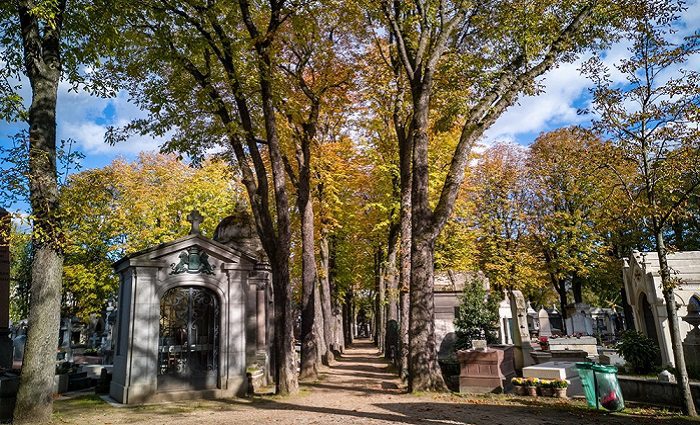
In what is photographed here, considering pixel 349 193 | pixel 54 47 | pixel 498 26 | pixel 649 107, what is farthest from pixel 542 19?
pixel 349 193

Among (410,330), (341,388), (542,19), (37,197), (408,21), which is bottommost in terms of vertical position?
(341,388)

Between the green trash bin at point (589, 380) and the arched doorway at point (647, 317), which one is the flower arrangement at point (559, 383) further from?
the arched doorway at point (647, 317)

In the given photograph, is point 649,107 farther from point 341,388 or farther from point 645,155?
point 341,388

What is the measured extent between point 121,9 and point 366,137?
42.6 ft

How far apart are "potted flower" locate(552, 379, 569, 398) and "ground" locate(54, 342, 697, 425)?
2.18 feet

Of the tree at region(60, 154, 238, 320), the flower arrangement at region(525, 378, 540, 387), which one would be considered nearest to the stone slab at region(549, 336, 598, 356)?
the flower arrangement at region(525, 378, 540, 387)

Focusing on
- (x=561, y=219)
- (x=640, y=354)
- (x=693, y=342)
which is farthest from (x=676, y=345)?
(x=561, y=219)

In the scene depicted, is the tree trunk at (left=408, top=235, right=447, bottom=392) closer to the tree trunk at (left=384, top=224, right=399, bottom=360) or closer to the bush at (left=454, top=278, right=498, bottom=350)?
the bush at (left=454, top=278, right=498, bottom=350)

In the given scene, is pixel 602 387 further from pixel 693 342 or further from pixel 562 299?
pixel 562 299

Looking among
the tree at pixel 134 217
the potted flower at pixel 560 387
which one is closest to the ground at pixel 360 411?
the potted flower at pixel 560 387

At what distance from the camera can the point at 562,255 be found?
92.6 ft

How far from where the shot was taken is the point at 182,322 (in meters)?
12.8

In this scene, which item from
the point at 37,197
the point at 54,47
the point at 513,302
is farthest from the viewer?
the point at 513,302

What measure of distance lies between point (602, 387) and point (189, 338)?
10035 mm
